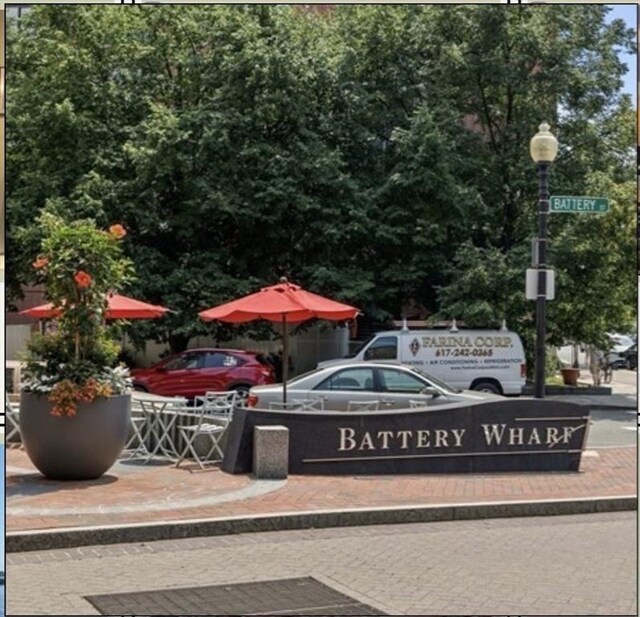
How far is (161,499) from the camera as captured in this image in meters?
8.52

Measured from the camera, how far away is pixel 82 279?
8820mm

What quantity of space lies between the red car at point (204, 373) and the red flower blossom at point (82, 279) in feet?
22.7

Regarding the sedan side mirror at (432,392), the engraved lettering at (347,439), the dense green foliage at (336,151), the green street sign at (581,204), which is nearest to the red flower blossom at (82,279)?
the dense green foliage at (336,151)

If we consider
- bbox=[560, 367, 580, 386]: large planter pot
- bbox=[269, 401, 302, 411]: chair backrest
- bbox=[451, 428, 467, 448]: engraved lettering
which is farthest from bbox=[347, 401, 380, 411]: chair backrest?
→ bbox=[560, 367, 580, 386]: large planter pot

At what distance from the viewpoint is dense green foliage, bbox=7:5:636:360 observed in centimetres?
1312

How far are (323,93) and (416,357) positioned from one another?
490 cm

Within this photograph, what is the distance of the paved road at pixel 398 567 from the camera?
5.72 meters

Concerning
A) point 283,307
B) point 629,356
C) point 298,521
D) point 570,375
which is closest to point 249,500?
point 298,521

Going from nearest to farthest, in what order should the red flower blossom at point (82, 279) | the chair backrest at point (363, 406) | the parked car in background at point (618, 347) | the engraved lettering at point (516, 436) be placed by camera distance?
the red flower blossom at point (82, 279) → the engraved lettering at point (516, 436) → the chair backrest at point (363, 406) → the parked car in background at point (618, 347)

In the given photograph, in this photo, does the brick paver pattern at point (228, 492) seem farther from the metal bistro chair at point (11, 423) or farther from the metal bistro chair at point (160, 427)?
the metal bistro chair at point (11, 423)

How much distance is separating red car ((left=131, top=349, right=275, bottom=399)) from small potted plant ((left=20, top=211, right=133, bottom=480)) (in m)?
6.47

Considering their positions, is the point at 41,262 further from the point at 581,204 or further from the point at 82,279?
the point at 581,204

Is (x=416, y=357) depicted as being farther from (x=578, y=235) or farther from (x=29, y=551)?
(x=29, y=551)

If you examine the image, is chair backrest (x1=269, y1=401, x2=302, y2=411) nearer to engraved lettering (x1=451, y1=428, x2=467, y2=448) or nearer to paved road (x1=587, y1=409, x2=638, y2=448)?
engraved lettering (x1=451, y1=428, x2=467, y2=448)
